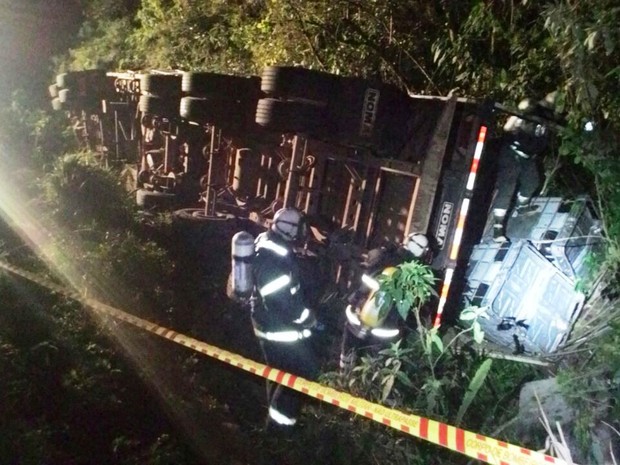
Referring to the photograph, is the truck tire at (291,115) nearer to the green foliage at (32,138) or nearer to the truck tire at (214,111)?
the truck tire at (214,111)

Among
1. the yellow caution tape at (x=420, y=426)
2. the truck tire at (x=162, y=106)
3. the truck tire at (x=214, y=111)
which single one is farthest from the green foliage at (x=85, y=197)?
the yellow caution tape at (x=420, y=426)

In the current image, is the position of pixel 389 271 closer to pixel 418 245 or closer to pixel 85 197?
pixel 418 245

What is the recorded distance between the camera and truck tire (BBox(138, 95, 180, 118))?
6430 millimetres

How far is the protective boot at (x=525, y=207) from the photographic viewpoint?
4109mm

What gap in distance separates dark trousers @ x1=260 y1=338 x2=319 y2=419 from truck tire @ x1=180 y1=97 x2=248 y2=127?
2540mm

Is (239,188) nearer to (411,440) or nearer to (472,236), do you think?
(472,236)

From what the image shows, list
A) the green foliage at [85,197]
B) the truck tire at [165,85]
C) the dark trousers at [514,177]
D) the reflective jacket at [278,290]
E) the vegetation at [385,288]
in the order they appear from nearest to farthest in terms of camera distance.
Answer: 1. the vegetation at [385,288]
2. the reflective jacket at [278,290]
3. the dark trousers at [514,177]
4. the truck tire at [165,85]
5. the green foliage at [85,197]

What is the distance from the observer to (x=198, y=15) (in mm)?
8422

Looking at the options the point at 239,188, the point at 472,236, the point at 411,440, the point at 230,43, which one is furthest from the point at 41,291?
the point at 230,43

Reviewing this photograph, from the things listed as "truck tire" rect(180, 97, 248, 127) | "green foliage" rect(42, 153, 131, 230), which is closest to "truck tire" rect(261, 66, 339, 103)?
"truck tire" rect(180, 97, 248, 127)

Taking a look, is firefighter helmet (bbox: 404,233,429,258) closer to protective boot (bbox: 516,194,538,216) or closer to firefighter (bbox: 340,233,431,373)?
firefighter (bbox: 340,233,431,373)

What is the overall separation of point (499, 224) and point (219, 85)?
316 centimetres

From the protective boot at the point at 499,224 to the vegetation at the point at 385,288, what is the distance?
48 centimetres

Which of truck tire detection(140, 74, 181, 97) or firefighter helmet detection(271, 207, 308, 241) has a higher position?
truck tire detection(140, 74, 181, 97)
